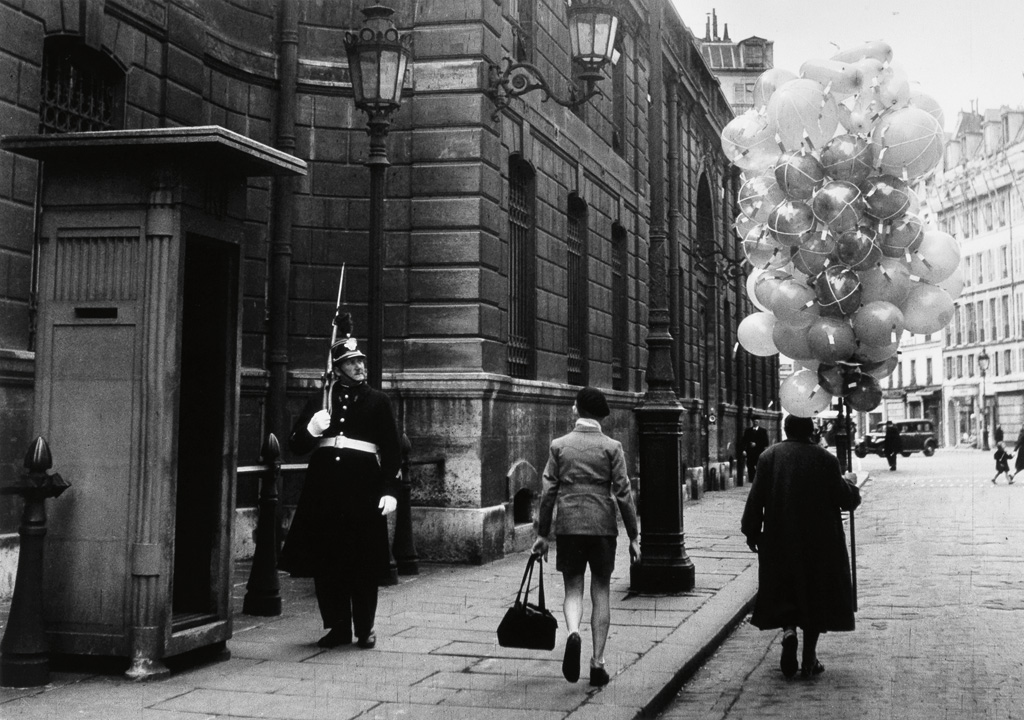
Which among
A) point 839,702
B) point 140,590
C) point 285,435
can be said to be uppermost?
point 285,435

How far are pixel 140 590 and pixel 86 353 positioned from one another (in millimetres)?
1404

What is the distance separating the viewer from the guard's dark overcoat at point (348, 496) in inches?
314

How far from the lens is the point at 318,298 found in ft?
45.1

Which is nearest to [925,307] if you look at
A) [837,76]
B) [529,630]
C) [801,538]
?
[837,76]

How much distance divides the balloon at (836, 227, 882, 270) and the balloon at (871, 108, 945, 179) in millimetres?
546

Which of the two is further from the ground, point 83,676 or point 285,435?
point 285,435

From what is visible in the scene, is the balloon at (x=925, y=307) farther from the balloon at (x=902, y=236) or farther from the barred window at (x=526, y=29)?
the barred window at (x=526, y=29)

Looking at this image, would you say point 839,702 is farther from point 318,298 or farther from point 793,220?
point 318,298

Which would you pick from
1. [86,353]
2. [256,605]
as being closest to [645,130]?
[256,605]

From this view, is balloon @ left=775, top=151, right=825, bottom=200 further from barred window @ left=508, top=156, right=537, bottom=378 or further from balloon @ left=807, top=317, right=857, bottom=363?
barred window @ left=508, top=156, right=537, bottom=378

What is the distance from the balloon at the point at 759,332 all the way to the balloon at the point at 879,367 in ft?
2.84

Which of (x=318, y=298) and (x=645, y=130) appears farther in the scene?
(x=645, y=130)

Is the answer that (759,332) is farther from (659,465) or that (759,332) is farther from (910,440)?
(910,440)

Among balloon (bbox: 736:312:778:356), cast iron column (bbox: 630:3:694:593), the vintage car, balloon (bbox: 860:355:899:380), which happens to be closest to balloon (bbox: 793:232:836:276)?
balloon (bbox: 860:355:899:380)
